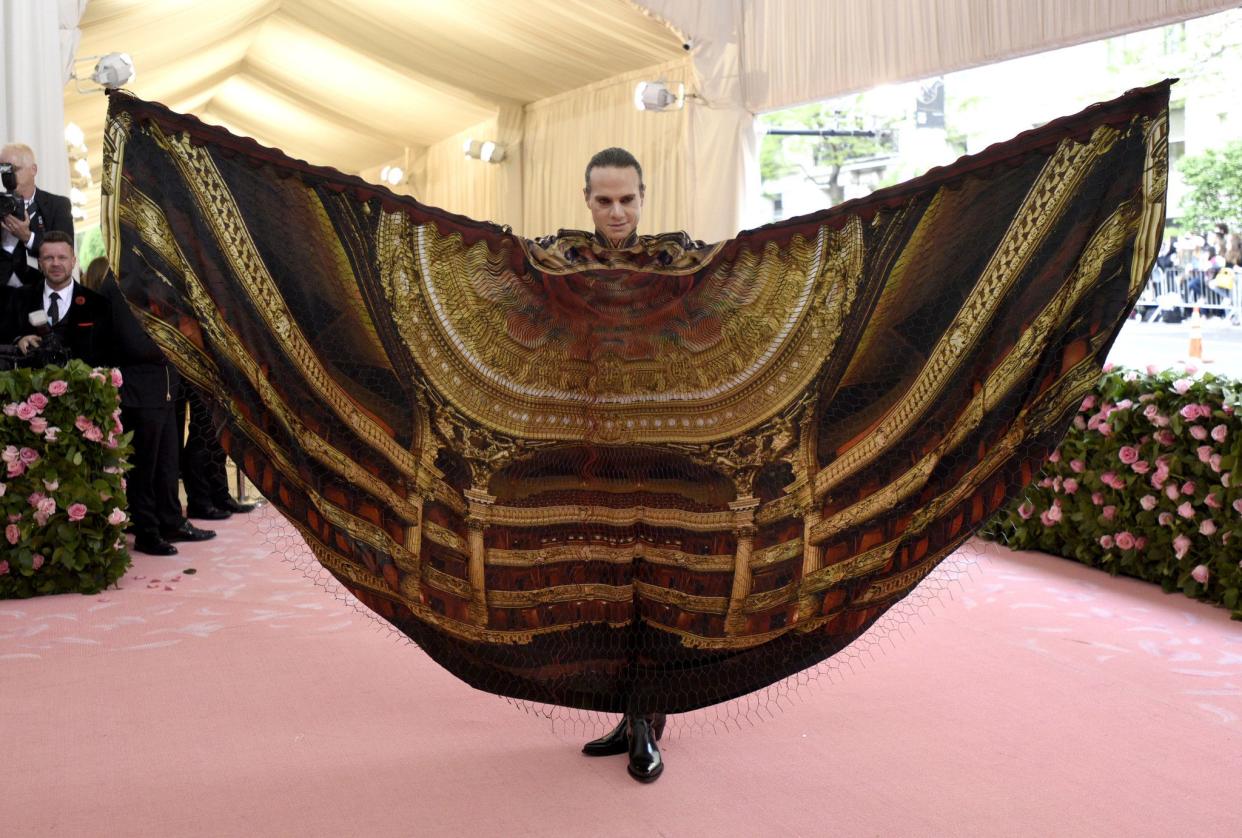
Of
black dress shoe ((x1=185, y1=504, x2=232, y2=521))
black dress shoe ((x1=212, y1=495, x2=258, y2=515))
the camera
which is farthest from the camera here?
black dress shoe ((x1=212, y1=495, x2=258, y2=515))

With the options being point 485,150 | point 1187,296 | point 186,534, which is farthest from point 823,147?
point 186,534

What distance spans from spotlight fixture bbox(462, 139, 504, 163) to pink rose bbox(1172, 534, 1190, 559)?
7.57m

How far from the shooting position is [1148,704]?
311cm

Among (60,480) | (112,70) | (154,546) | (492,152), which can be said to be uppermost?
(492,152)

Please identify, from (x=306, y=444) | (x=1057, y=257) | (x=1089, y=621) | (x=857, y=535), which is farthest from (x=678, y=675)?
(x=1089, y=621)

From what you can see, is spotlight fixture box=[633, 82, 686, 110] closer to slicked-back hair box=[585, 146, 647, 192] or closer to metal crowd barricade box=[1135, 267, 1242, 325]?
metal crowd barricade box=[1135, 267, 1242, 325]

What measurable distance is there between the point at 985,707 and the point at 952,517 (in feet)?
3.28

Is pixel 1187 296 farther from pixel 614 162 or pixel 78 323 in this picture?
pixel 78 323

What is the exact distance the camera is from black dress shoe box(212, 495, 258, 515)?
245 inches

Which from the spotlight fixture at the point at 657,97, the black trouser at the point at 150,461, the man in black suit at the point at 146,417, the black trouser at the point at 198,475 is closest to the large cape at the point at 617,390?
the man in black suit at the point at 146,417

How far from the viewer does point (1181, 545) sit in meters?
4.12

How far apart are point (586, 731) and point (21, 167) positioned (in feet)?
11.2

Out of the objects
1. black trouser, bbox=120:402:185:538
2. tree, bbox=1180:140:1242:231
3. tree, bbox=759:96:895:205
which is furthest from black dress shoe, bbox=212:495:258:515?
tree, bbox=759:96:895:205

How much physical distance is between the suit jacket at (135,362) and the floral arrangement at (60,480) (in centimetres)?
51
